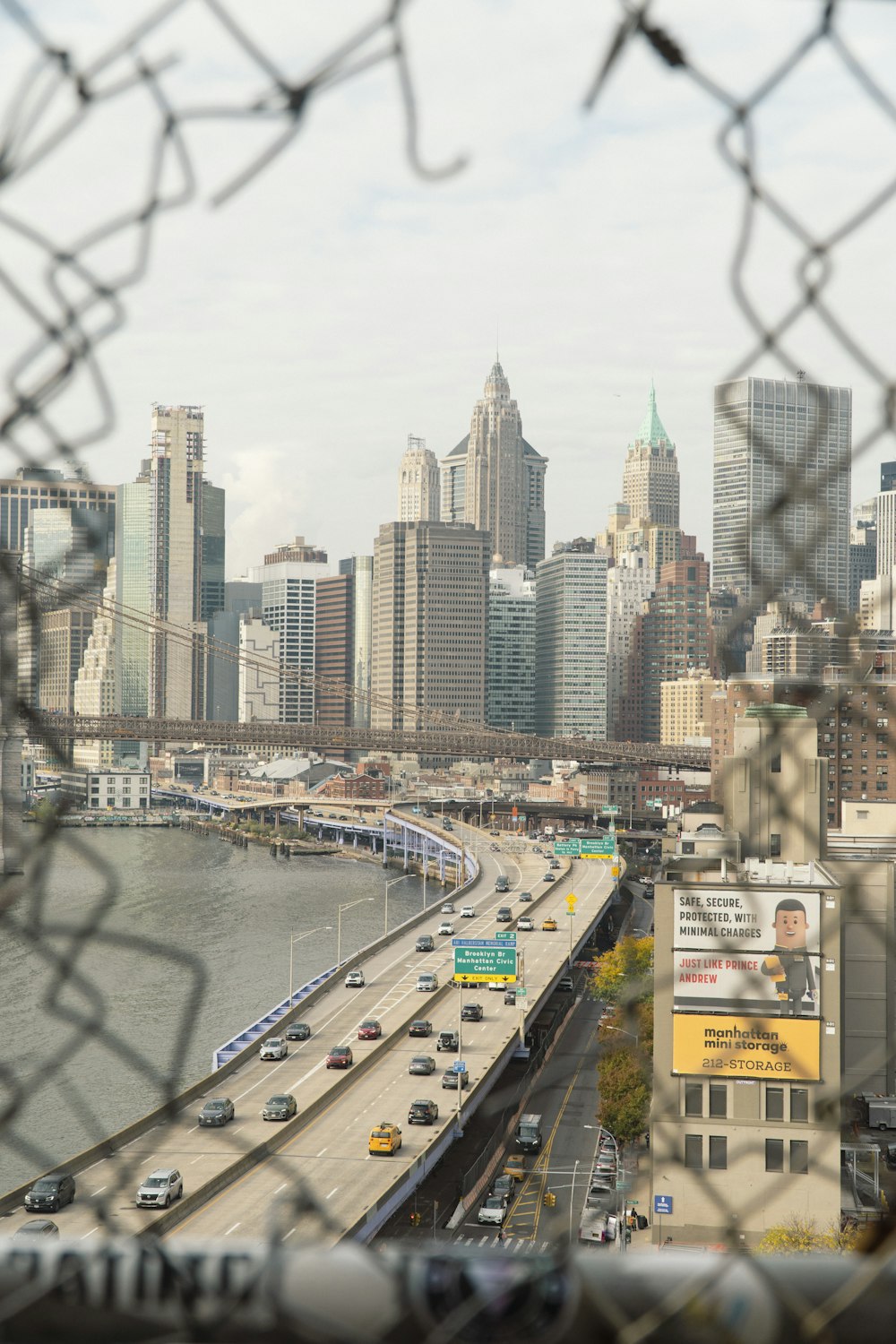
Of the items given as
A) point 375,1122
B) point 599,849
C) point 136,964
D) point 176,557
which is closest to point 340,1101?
point 375,1122

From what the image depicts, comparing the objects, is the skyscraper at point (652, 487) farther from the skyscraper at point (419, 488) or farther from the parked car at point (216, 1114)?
the parked car at point (216, 1114)

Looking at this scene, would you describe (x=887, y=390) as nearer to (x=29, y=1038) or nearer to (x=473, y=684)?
(x=29, y=1038)

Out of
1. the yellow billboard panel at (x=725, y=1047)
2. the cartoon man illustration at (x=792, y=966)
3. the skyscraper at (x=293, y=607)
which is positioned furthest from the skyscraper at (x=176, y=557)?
the cartoon man illustration at (x=792, y=966)

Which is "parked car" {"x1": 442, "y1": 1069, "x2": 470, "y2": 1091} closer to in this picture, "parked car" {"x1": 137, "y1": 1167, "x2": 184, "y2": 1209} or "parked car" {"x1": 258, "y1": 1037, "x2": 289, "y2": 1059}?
"parked car" {"x1": 258, "y1": 1037, "x2": 289, "y2": 1059}

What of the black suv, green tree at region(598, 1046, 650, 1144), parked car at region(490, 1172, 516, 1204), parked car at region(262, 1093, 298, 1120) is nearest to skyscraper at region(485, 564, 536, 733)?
green tree at region(598, 1046, 650, 1144)

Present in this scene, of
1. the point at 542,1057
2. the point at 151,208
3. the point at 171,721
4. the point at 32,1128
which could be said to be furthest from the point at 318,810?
the point at 151,208

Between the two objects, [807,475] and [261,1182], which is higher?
[807,475]

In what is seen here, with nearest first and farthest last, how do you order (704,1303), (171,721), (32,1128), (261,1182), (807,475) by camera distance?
1. (704,1303)
2. (807,475)
3. (261,1182)
4. (32,1128)
5. (171,721)

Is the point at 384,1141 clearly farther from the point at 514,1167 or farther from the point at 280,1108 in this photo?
the point at 514,1167
